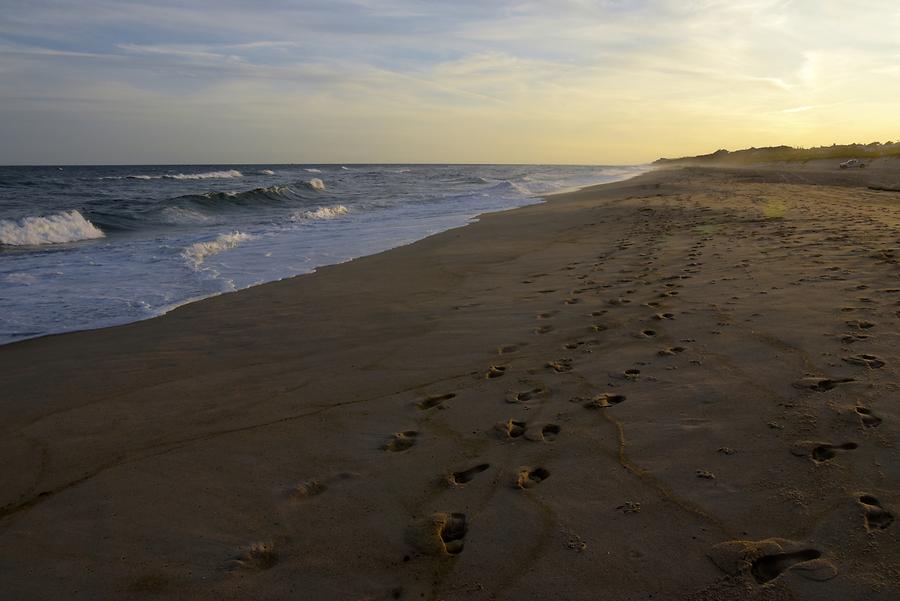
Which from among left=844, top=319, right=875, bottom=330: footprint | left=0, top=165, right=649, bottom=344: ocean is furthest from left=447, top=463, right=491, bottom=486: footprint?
left=0, top=165, right=649, bottom=344: ocean

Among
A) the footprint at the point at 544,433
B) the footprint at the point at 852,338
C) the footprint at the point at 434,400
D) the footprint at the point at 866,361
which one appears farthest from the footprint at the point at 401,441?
the footprint at the point at 852,338

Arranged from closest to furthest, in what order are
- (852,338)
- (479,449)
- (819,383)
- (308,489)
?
(308,489), (479,449), (819,383), (852,338)

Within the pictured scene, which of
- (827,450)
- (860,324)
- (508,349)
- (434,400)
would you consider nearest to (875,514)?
(827,450)

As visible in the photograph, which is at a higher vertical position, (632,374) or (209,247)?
(632,374)

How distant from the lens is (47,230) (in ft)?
50.4

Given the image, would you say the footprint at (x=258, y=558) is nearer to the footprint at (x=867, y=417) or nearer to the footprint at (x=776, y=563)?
the footprint at (x=776, y=563)

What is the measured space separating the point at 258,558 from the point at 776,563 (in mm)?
1976

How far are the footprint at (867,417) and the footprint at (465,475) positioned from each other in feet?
6.22

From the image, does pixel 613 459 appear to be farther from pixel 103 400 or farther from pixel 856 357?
pixel 103 400

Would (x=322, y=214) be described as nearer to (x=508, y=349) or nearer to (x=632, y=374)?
(x=508, y=349)

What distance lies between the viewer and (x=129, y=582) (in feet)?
7.60

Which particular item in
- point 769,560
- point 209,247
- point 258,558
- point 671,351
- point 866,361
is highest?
point 866,361

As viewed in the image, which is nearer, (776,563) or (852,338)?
(776,563)

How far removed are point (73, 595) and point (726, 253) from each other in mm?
7809
